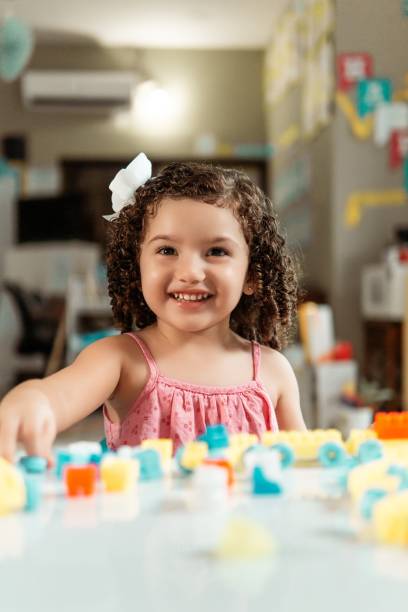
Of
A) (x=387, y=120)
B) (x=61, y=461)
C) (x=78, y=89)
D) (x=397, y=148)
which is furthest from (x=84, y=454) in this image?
(x=78, y=89)

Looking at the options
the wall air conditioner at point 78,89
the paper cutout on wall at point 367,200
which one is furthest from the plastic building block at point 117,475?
the wall air conditioner at point 78,89

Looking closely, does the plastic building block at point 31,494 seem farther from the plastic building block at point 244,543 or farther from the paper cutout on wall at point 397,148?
the paper cutout on wall at point 397,148

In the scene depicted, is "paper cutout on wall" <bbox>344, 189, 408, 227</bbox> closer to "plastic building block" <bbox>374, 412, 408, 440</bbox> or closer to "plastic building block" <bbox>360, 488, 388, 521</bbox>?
"plastic building block" <bbox>374, 412, 408, 440</bbox>

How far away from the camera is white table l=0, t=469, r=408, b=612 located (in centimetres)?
17

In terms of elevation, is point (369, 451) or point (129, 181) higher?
point (129, 181)

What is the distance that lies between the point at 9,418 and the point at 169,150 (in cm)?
415

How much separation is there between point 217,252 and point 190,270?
34mm

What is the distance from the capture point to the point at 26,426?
0.34m

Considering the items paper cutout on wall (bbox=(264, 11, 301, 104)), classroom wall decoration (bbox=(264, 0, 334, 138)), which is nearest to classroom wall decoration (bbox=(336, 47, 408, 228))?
classroom wall decoration (bbox=(264, 0, 334, 138))

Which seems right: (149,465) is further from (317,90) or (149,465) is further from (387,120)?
(317,90)

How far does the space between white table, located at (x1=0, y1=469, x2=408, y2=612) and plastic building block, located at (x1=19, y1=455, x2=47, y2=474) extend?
0.05 metres

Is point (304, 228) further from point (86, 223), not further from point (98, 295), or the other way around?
point (86, 223)

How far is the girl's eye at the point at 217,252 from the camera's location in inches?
20.7

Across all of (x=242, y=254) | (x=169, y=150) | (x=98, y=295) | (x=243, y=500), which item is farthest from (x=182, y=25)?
(x=243, y=500)
